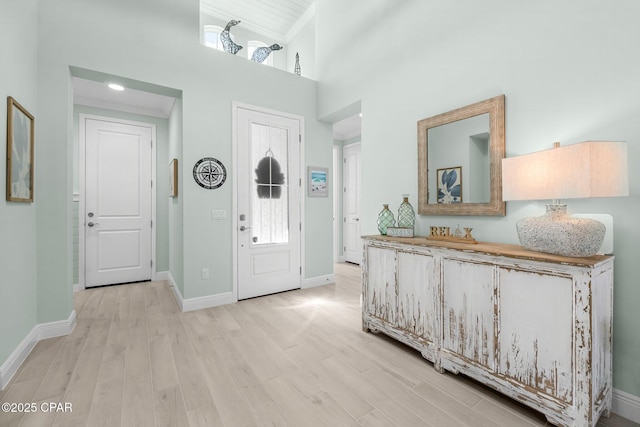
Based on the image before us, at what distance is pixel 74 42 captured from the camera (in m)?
2.54

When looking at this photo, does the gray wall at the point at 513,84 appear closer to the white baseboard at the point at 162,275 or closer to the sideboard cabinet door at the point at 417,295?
the sideboard cabinet door at the point at 417,295

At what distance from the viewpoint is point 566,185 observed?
4.45 feet

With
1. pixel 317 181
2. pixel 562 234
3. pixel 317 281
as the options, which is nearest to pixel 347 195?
pixel 317 181

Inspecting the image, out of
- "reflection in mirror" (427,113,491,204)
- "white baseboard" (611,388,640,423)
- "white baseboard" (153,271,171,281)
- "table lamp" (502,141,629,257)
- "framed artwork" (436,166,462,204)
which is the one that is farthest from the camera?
"white baseboard" (153,271,171,281)

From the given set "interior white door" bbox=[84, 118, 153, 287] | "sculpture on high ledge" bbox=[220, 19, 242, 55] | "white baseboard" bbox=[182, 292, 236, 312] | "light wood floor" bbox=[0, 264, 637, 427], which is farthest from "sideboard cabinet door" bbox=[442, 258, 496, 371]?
"interior white door" bbox=[84, 118, 153, 287]

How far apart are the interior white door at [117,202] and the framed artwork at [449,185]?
4266mm

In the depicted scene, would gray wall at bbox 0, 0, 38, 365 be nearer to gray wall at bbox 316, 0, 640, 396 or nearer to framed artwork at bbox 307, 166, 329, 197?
framed artwork at bbox 307, 166, 329, 197

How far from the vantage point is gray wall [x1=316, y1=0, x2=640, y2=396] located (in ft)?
4.87

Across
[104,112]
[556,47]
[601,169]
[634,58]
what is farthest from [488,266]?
[104,112]

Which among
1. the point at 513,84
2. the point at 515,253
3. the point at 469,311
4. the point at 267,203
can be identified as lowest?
the point at 469,311

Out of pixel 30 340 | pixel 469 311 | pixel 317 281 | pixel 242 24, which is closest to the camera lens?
pixel 469 311

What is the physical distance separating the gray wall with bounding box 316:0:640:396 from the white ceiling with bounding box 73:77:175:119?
280 cm

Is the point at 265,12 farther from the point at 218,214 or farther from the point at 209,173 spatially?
the point at 218,214

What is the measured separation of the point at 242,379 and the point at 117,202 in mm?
3670
